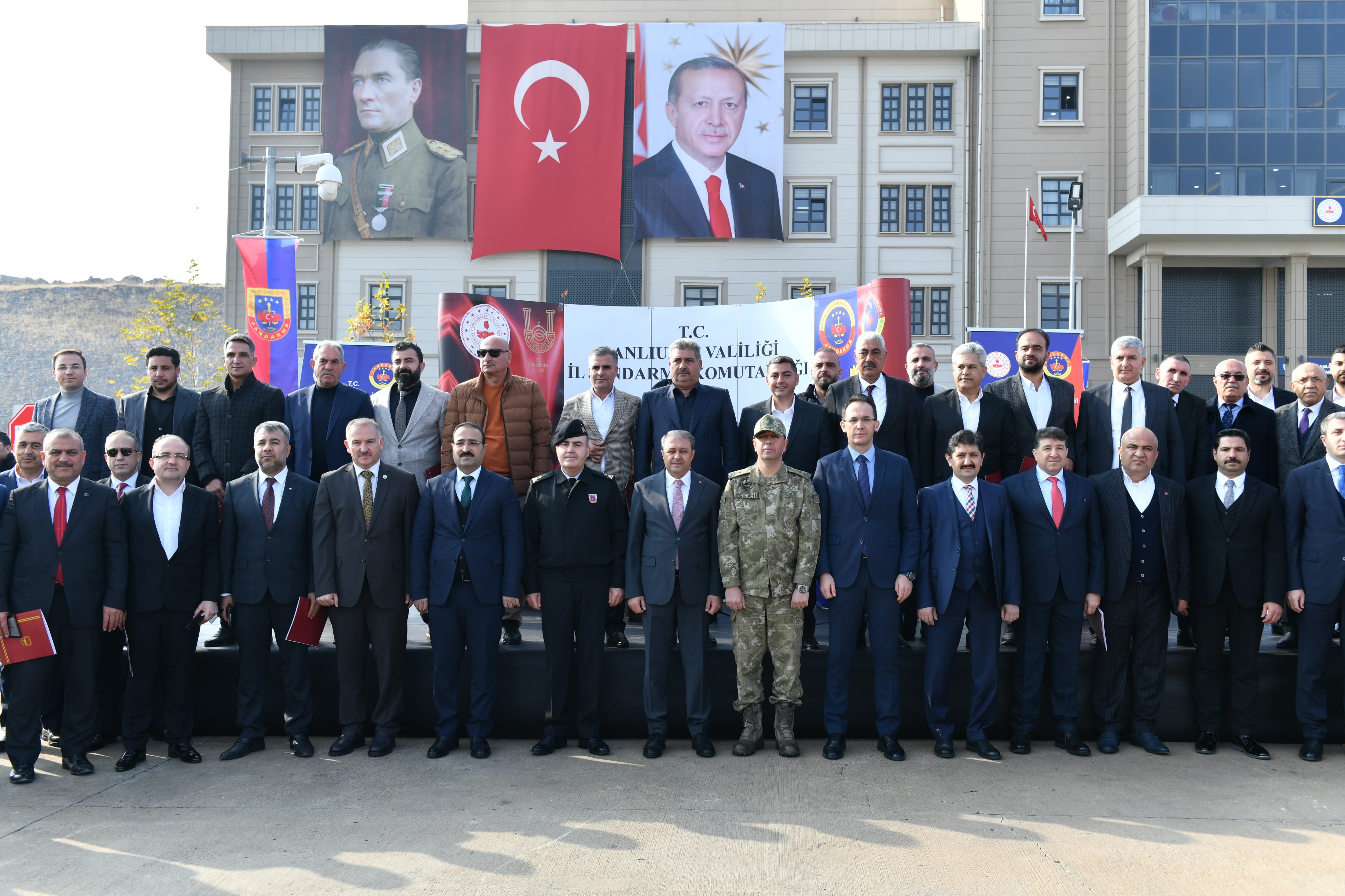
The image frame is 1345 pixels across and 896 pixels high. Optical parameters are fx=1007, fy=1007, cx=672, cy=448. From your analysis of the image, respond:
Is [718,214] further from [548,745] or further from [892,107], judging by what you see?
[548,745]

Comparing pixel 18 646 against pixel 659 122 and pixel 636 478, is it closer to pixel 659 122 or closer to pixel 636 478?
pixel 636 478

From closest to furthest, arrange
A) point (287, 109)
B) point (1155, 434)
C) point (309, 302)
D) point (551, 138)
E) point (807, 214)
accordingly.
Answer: point (1155, 434) < point (551, 138) < point (807, 214) < point (309, 302) < point (287, 109)

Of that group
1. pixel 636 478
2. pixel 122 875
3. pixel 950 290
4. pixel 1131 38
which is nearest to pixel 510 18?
pixel 950 290

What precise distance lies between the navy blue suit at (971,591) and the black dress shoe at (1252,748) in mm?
1429

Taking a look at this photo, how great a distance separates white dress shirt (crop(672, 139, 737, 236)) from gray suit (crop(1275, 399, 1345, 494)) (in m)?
24.5

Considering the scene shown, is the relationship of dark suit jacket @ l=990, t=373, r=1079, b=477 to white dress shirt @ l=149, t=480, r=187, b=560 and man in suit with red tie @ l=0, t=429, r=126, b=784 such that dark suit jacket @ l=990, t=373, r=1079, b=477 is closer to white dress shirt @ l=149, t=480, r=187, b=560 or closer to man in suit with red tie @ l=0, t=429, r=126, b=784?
white dress shirt @ l=149, t=480, r=187, b=560

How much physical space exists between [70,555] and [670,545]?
319 centimetres

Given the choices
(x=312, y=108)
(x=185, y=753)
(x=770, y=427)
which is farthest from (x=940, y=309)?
(x=185, y=753)

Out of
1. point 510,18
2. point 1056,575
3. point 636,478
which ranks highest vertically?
point 510,18

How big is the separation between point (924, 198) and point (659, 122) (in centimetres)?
855

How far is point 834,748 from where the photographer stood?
18.1 feet

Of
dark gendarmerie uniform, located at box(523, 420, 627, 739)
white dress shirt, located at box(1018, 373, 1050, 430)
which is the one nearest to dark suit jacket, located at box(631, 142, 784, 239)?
white dress shirt, located at box(1018, 373, 1050, 430)

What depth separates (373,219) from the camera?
3100 centimetres

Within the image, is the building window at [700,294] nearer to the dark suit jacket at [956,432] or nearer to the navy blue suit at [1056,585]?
the dark suit jacket at [956,432]
